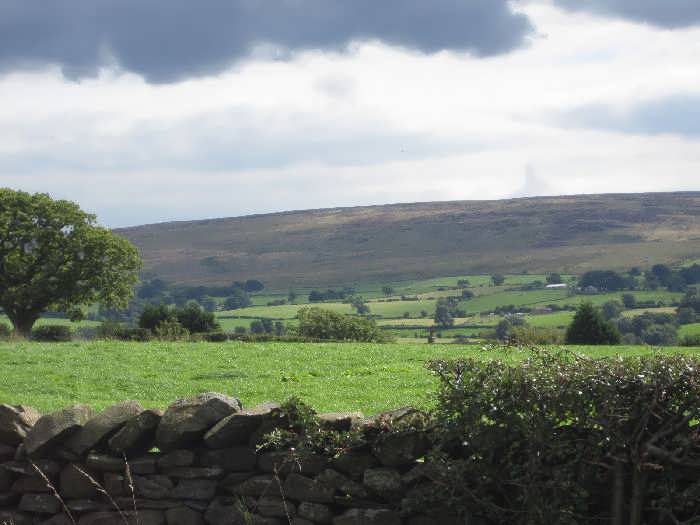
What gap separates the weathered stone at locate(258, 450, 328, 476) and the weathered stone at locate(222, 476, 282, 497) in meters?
0.11

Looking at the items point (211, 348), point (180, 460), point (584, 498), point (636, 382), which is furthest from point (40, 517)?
point (211, 348)

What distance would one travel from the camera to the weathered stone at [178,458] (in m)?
8.96

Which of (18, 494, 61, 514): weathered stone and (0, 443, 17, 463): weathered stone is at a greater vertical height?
(0, 443, 17, 463): weathered stone

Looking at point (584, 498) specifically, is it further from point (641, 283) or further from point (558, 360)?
point (641, 283)

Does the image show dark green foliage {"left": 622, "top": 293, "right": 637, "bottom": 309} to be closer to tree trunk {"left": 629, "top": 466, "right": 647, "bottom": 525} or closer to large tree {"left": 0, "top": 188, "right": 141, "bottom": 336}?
large tree {"left": 0, "top": 188, "right": 141, "bottom": 336}

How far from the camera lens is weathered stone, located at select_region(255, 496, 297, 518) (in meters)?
8.75

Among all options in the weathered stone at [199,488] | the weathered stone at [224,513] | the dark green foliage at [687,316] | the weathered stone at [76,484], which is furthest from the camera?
the dark green foliage at [687,316]

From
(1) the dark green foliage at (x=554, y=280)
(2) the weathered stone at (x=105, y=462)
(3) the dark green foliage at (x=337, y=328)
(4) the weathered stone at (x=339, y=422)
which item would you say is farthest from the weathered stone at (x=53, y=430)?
(1) the dark green foliage at (x=554, y=280)

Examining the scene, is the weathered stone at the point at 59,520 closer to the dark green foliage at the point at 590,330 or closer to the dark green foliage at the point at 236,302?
the dark green foliage at the point at 590,330

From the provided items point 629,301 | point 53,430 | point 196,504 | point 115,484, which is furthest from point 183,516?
point 629,301

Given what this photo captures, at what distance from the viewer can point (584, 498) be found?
772 centimetres

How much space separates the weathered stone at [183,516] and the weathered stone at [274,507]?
0.69 metres

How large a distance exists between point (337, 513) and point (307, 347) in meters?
19.0

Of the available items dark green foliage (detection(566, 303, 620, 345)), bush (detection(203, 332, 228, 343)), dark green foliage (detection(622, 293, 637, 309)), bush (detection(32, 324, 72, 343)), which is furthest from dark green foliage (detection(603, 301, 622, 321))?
bush (detection(32, 324, 72, 343))
